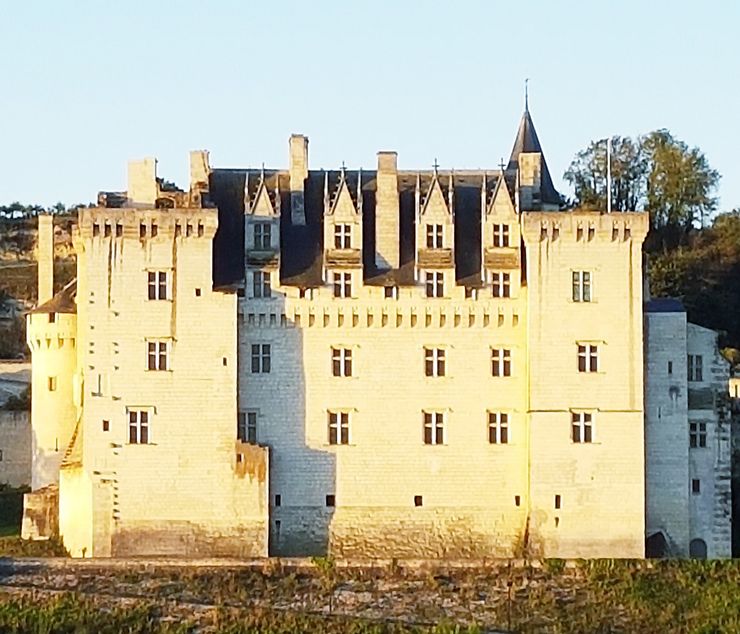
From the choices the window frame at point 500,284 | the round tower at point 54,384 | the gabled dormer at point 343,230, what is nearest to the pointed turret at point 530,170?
the window frame at point 500,284

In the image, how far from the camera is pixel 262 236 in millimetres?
42562

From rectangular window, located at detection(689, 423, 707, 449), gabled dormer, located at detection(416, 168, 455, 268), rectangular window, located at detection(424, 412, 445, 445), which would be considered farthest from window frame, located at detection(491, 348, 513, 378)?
rectangular window, located at detection(689, 423, 707, 449)

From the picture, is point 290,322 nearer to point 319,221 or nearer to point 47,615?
point 319,221

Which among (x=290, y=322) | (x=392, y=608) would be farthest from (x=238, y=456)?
(x=392, y=608)

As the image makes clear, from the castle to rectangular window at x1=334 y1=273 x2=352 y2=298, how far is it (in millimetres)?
54

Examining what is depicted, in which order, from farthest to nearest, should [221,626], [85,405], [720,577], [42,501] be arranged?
1. [42,501]
2. [85,405]
3. [720,577]
4. [221,626]

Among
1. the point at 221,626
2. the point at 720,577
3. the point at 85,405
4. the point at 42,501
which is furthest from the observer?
the point at 42,501

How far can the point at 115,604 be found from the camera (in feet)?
122

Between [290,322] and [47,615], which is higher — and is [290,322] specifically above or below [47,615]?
above

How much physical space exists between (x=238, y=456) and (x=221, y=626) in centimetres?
618

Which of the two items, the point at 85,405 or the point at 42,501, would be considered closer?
the point at 85,405

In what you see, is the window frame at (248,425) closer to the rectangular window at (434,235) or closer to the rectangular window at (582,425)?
the rectangular window at (434,235)

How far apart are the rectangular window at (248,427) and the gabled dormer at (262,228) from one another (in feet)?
12.1

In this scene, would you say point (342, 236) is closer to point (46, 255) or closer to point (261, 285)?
point (261, 285)
